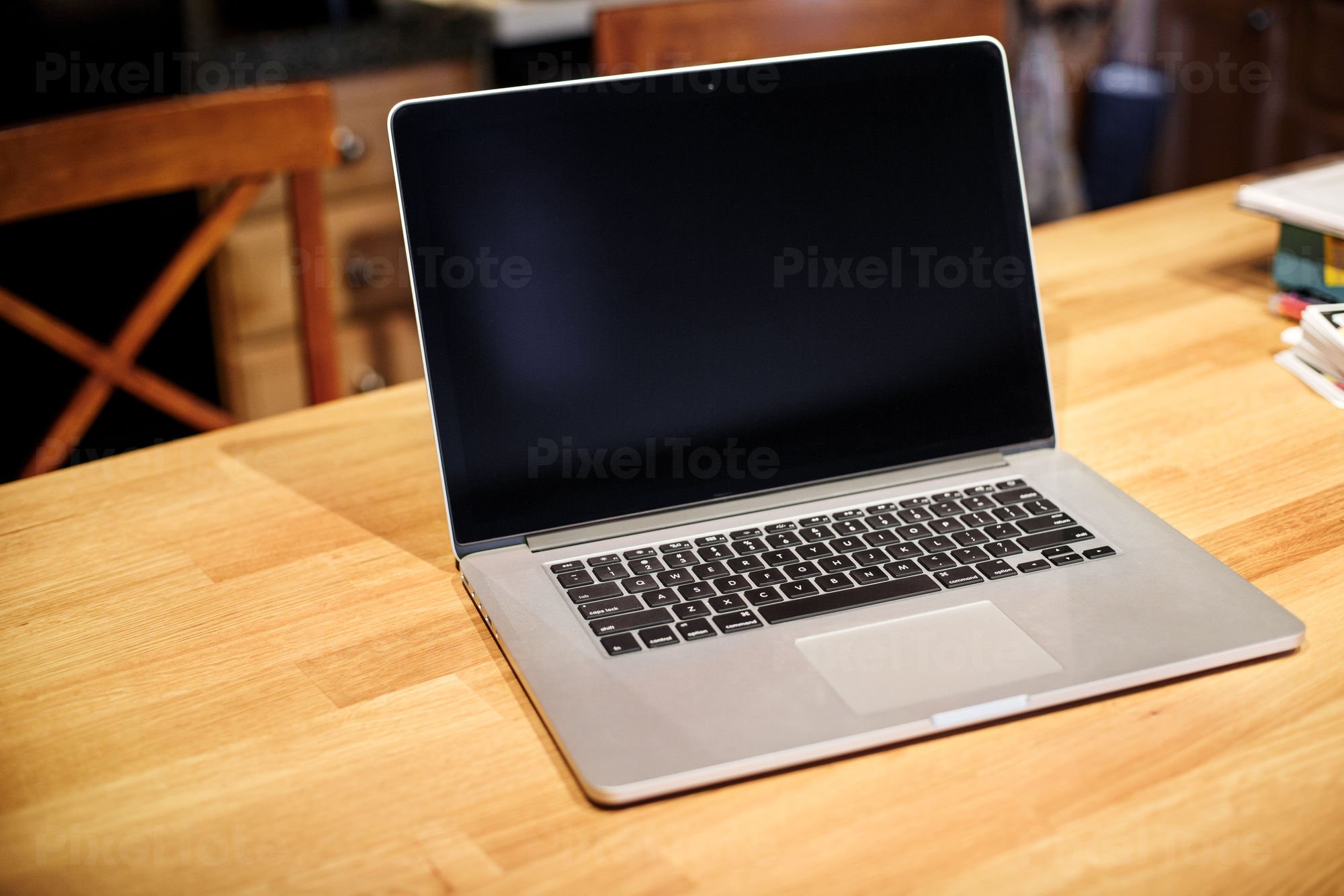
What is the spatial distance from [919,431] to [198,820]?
18.4 inches

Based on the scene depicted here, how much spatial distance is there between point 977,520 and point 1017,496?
39 mm

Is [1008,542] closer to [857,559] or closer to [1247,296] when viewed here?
[857,559]

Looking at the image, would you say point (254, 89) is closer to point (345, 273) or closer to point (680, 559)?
point (345, 273)

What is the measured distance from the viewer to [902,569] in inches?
26.2

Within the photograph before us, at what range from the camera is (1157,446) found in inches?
32.6

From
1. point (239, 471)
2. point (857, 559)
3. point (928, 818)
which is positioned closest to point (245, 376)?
point (239, 471)

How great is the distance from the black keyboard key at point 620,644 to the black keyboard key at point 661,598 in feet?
0.10

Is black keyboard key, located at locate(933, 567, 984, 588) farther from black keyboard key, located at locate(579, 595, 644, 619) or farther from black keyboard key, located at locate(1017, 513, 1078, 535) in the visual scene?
black keyboard key, located at locate(579, 595, 644, 619)

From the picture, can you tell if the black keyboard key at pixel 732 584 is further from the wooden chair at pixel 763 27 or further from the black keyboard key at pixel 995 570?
the wooden chair at pixel 763 27

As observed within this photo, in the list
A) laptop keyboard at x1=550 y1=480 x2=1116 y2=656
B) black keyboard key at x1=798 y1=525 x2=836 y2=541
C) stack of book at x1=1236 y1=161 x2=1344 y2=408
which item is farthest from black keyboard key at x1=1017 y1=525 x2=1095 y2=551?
stack of book at x1=1236 y1=161 x2=1344 y2=408

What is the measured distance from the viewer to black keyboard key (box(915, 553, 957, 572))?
665 mm

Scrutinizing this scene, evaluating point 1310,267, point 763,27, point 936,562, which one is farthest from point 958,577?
point 763,27

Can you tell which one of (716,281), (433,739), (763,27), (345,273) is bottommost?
(345,273)

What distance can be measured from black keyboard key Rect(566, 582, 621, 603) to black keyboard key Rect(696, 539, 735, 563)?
5 cm
